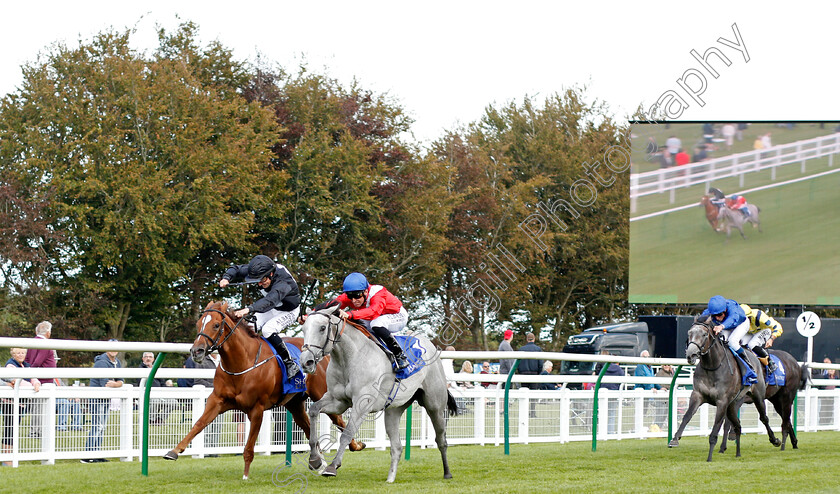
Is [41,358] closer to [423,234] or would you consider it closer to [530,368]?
[530,368]

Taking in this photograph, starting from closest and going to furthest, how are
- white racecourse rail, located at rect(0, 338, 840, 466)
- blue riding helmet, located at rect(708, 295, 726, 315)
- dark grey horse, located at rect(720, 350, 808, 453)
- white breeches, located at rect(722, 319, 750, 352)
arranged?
white racecourse rail, located at rect(0, 338, 840, 466) < blue riding helmet, located at rect(708, 295, 726, 315) < white breeches, located at rect(722, 319, 750, 352) < dark grey horse, located at rect(720, 350, 808, 453)

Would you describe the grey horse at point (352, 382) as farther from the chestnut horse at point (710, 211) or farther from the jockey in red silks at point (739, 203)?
the jockey in red silks at point (739, 203)

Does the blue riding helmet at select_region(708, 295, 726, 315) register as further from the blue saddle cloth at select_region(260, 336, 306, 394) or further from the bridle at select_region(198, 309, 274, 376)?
the bridle at select_region(198, 309, 274, 376)

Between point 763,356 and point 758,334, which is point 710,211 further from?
point 763,356

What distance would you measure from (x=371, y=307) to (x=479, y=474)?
→ 155cm

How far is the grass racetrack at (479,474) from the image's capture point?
7375 mm

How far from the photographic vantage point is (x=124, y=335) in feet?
90.3

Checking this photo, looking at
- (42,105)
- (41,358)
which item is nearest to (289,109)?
(42,105)

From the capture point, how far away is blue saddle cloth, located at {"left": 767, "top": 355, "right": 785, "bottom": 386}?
12367 millimetres

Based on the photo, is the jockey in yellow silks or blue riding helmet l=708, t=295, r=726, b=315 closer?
blue riding helmet l=708, t=295, r=726, b=315

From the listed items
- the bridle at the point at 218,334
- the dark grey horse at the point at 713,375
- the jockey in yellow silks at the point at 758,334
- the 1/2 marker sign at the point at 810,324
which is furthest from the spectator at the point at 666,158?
the bridle at the point at 218,334

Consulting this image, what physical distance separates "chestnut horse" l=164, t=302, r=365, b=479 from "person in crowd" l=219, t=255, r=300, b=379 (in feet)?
0.38

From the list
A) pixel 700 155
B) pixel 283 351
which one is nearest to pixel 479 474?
pixel 283 351

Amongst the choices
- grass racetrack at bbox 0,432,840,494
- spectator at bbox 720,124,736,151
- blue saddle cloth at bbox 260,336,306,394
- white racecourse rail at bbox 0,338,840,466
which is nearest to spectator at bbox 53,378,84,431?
white racecourse rail at bbox 0,338,840,466
